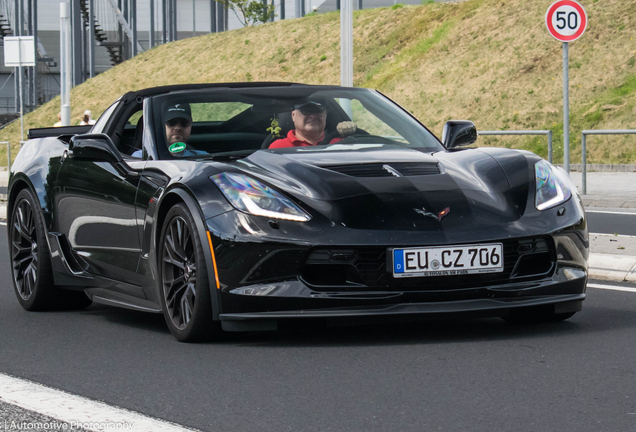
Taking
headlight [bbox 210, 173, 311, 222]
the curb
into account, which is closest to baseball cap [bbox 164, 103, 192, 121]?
headlight [bbox 210, 173, 311, 222]

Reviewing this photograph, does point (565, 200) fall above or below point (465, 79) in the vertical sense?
below

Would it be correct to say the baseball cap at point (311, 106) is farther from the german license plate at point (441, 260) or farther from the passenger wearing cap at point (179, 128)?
the german license plate at point (441, 260)

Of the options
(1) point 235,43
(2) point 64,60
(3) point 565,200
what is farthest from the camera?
(1) point 235,43

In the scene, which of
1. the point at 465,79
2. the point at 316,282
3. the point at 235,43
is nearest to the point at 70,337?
→ the point at 316,282

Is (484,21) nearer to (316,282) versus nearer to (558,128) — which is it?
(558,128)

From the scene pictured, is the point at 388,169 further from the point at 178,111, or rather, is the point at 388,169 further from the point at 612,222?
the point at 612,222

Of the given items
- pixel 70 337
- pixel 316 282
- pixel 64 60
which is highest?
pixel 64 60

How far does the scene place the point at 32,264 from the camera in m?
6.54

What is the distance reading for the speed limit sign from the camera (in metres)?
14.8

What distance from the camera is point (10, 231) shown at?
6.91 metres

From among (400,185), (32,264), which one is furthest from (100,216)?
(400,185)

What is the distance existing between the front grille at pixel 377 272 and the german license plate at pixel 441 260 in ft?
0.10

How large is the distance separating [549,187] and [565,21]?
10.5m

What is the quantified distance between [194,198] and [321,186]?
1.94ft
